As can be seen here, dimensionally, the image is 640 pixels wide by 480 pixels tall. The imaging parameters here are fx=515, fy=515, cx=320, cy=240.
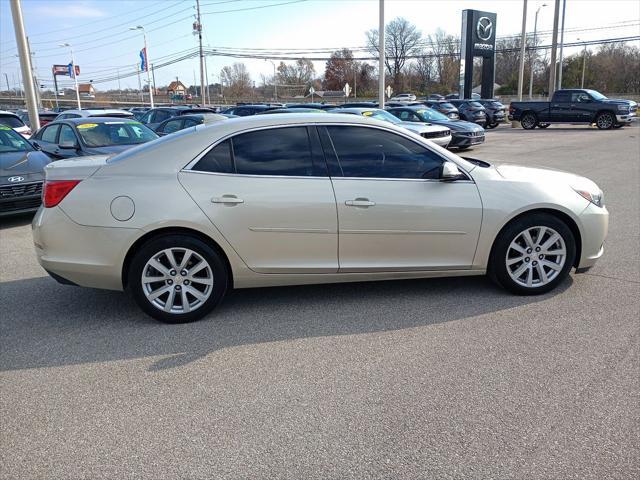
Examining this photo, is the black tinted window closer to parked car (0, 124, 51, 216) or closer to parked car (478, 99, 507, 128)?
parked car (0, 124, 51, 216)

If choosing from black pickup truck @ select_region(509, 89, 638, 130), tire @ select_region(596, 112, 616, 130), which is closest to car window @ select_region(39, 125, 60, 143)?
black pickup truck @ select_region(509, 89, 638, 130)

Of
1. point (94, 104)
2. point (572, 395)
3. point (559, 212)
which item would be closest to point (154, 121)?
point (559, 212)

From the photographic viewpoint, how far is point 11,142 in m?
8.77

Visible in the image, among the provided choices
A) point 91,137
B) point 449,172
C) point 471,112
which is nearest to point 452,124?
point 471,112

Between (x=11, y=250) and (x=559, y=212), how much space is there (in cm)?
634

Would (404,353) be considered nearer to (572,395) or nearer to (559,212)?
(572,395)

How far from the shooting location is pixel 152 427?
2.81 metres

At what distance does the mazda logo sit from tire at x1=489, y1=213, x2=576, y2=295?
38578 mm

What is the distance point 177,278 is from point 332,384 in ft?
5.33

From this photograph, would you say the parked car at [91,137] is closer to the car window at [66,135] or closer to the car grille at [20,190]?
the car window at [66,135]

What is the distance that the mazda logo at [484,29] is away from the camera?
38.6 metres

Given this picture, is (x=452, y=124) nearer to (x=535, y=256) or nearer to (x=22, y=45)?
(x=22, y=45)

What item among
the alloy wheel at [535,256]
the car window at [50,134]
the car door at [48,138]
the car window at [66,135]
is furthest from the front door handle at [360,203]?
the car window at [50,134]

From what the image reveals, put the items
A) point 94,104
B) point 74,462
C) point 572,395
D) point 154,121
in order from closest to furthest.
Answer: point 74,462
point 572,395
point 154,121
point 94,104
